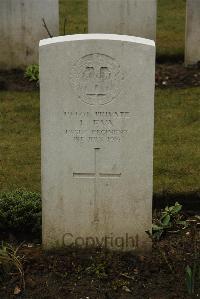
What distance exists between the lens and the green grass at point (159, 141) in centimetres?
718

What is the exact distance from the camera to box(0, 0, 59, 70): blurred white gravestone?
10.8 meters

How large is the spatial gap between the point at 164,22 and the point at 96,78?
866 centimetres

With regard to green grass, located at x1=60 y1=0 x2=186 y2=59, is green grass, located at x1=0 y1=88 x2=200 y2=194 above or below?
below

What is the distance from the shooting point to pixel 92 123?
5.48 meters

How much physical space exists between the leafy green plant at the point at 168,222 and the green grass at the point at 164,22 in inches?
230

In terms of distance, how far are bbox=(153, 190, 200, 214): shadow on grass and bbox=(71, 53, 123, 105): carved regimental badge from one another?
5.07ft

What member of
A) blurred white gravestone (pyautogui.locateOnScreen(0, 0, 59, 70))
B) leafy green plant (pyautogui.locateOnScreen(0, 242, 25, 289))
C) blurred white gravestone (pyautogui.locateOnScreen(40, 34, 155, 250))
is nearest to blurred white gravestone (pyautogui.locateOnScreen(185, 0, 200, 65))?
blurred white gravestone (pyautogui.locateOnScreen(0, 0, 59, 70))

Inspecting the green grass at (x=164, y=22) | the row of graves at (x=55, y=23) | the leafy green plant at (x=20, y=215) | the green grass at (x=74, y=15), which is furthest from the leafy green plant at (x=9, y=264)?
the green grass at (x=74, y=15)

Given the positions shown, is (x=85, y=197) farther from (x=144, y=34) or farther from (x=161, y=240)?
(x=144, y=34)

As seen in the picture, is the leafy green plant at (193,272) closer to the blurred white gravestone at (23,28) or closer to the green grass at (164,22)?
the blurred white gravestone at (23,28)

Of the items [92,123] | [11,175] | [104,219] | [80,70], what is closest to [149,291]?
[104,219]

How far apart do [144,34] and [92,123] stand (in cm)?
585

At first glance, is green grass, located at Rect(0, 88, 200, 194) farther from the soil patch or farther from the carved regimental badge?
the carved regimental badge

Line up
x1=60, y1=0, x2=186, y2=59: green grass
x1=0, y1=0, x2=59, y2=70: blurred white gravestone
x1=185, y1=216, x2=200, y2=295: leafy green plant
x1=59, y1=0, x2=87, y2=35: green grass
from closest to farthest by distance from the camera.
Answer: x1=185, y1=216, x2=200, y2=295: leafy green plant → x1=0, y1=0, x2=59, y2=70: blurred white gravestone → x1=60, y1=0, x2=186, y2=59: green grass → x1=59, y1=0, x2=87, y2=35: green grass
